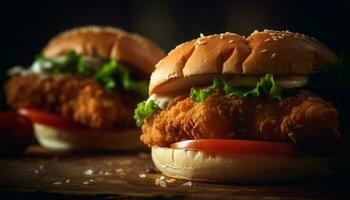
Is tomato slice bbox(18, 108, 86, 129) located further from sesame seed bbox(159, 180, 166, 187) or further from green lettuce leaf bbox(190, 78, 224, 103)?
green lettuce leaf bbox(190, 78, 224, 103)

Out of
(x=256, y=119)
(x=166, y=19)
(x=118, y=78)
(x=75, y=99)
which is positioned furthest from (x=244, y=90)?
(x=166, y=19)

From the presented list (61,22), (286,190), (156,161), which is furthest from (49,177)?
(61,22)

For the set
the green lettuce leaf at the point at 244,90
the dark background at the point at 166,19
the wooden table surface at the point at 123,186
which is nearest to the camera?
the wooden table surface at the point at 123,186

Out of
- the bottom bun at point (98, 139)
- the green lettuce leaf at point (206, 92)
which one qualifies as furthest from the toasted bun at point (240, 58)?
the bottom bun at point (98, 139)

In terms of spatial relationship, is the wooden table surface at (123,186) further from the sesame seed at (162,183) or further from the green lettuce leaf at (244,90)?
the green lettuce leaf at (244,90)

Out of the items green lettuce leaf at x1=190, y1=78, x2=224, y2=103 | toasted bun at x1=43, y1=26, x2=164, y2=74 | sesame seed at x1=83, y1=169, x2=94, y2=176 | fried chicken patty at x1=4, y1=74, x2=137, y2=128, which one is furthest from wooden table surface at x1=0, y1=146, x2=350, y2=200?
toasted bun at x1=43, y1=26, x2=164, y2=74

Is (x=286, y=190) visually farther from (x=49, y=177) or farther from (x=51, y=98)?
(x=51, y=98)
